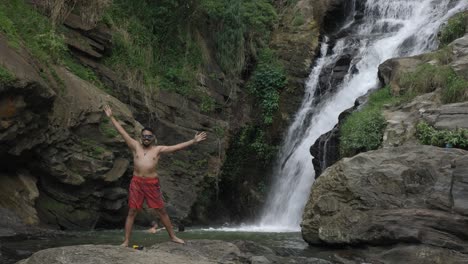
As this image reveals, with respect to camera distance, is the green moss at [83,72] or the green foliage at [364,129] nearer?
the green foliage at [364,129]

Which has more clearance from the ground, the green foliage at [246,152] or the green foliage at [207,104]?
the green foliage at [207,104]

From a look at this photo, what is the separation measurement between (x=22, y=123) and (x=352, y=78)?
10157mm

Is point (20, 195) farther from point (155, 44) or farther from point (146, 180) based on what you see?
point (155, 44)

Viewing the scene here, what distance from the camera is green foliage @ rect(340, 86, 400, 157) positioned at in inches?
476

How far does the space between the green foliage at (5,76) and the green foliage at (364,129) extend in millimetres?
7174

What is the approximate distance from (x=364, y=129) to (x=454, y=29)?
198 inches

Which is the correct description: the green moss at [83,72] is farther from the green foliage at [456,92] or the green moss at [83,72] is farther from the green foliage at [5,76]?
the green foliage at [456,92]

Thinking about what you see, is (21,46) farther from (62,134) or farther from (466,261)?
(466,261)

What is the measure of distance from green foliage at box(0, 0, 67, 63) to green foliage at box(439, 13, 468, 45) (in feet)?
32.9

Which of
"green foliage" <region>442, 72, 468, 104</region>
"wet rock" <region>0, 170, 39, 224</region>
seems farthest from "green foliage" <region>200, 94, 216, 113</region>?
"green foliage" <region>442, 72, 468, 104</region>

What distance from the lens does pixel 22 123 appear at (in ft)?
36.1

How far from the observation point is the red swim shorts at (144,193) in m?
7.81

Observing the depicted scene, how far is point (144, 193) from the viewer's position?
7863mm

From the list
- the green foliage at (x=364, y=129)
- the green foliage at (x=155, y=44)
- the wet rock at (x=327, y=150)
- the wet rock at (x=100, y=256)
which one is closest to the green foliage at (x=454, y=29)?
the green foliage at (x=364, y=129)
